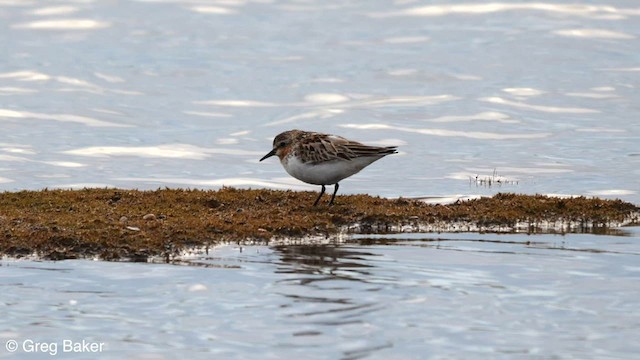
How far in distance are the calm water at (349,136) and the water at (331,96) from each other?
0.16m

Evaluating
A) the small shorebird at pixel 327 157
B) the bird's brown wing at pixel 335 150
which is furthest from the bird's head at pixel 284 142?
the bird's brown wing at pixel 335 150

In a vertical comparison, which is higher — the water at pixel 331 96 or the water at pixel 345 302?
the water at pixel 331 96

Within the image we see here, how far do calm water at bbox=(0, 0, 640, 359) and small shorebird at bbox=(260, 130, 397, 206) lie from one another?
2677 millimetres

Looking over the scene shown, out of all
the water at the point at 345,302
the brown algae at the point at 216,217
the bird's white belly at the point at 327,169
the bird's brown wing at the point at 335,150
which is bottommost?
the water at the point at 345,302

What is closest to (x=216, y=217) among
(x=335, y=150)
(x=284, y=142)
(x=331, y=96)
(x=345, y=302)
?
(x=335, y=150)

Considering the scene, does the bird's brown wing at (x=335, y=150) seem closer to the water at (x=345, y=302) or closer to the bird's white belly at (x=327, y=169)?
the bird's white belly at (x=327, y=169)

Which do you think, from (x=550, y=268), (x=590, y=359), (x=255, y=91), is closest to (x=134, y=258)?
(x=550, y=268)

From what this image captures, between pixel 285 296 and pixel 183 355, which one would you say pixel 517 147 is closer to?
pixel 285 296

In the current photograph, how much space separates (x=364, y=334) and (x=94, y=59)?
46.8 metres

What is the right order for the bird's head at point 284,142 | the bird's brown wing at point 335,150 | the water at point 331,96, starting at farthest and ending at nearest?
1. the water at point 331,96
2. the bird's head at point 284,142
3. the bird's brown wing at point 335,150

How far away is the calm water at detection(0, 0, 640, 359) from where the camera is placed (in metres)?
15.2

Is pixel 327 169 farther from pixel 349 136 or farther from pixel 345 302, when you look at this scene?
pixel 349 136

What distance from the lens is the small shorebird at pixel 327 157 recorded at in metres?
22.7

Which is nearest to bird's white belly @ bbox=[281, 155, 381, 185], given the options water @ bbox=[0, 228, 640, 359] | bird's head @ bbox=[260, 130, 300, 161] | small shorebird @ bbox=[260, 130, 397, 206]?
small shorebird @ bbox=[260, 130, 397, 206]
